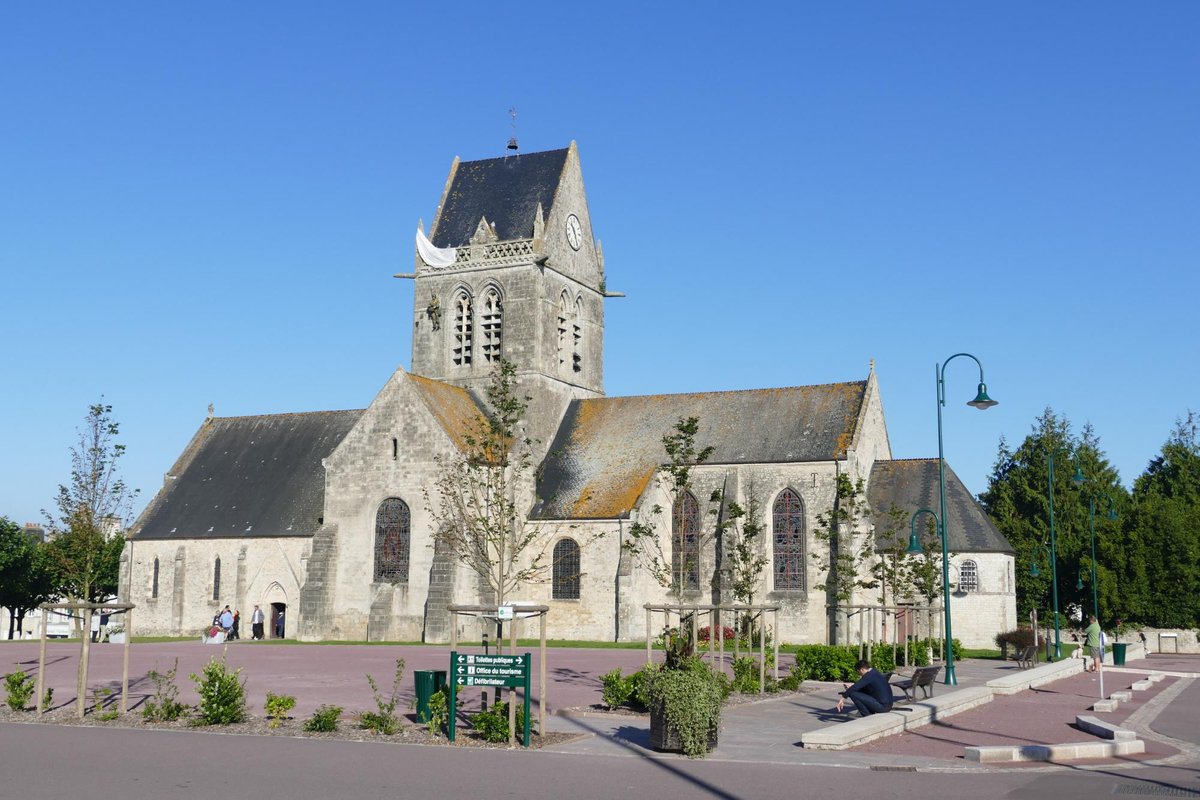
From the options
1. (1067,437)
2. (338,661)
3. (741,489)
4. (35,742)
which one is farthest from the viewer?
(1067,437)

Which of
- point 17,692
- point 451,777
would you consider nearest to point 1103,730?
point 451,777

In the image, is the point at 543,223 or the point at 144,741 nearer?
the point at 144,741

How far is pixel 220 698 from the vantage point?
709 inches

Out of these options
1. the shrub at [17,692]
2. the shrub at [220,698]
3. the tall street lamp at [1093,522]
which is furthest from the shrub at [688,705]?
the tall street lamp at [1093,522]

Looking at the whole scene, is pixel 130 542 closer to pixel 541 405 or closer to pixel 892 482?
pixel 541 405

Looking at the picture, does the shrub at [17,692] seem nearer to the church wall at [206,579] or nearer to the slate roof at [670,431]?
the slate roof at [670,431]

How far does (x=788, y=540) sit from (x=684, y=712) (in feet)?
98.0

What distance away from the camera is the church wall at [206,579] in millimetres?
49688

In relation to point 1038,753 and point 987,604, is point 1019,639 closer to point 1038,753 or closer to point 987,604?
point 987,604

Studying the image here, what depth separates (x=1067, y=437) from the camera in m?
A: 75.3

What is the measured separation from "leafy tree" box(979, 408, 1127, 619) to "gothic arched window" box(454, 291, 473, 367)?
2827 centimetres

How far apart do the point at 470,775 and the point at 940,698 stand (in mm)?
10999

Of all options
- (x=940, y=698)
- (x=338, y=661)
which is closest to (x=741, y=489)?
(x=338, y=661)

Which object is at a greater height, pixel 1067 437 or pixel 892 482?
pixel 1067 437
